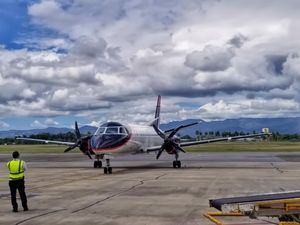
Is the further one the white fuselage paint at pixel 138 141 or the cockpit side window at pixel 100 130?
the white fuselage paint at pixel 138 141

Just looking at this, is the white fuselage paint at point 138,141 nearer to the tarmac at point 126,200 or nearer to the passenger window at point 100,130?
the passenger window at point 100,130

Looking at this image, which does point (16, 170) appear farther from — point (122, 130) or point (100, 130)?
point (122, 130)

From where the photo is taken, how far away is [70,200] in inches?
610

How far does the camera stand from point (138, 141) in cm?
3366

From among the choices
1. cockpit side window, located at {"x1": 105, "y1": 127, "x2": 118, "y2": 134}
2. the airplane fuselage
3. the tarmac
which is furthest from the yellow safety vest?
cockpit side window, located at {"x1": 105, "y1": 127, "x2": 118, "y2": 134}

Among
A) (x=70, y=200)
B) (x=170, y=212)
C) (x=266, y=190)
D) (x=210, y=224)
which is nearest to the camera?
(x=210, y=224)

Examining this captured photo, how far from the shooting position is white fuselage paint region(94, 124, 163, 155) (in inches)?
1208

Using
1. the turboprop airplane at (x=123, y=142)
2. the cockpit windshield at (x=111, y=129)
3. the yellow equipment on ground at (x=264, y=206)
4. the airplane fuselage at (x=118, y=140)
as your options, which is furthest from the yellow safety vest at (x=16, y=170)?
the cockpit windshield at (x=111, y=129)

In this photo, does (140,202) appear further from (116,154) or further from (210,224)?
(116,154)

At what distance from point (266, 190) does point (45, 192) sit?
8.06 meters

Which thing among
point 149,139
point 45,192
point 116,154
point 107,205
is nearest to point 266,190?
point 107,205

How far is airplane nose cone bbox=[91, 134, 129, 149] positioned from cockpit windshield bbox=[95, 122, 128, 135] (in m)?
0.32

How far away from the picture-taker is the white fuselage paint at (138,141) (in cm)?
3067

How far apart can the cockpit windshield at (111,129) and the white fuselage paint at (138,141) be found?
0.82m
